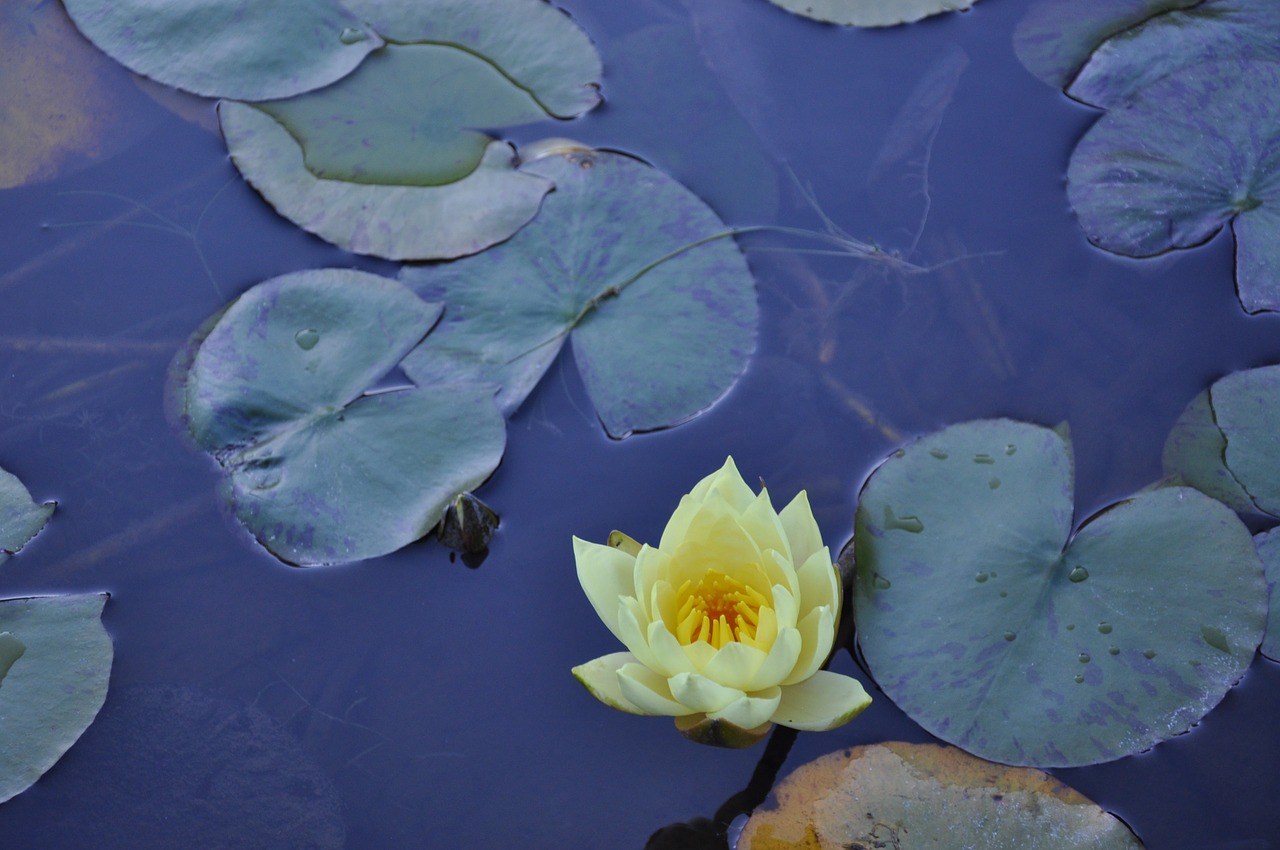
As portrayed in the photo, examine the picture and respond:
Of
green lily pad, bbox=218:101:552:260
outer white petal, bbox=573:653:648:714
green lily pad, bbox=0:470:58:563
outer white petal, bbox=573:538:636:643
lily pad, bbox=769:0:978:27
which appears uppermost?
lily pad, bbox=769:0:978:27

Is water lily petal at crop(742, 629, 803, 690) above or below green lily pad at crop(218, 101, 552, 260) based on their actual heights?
below

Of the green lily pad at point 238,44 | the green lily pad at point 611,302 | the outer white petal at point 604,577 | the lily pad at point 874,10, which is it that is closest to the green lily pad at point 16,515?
the green lily pad at point 611,302

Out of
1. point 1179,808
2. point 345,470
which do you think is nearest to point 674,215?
point 345,470

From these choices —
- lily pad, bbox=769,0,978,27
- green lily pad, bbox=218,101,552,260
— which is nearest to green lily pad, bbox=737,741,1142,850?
green lily pad, bbox=218,101,552,260

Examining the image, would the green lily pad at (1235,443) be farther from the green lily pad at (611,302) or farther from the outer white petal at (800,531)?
the green lily pad at (611,302)

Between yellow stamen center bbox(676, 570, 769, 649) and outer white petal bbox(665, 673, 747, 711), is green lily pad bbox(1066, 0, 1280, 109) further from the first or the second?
outer white petal bbox(665, 673, 747, 711)

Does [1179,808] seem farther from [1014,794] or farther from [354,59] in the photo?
[354,59]
